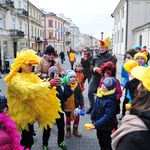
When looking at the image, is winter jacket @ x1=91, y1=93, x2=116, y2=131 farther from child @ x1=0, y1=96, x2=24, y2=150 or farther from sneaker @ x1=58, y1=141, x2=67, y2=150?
child @ x1=0, y1=96, x2=24, y2=150

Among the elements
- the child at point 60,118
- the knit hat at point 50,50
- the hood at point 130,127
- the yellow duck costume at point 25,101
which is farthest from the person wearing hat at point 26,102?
the hood at point 130,127

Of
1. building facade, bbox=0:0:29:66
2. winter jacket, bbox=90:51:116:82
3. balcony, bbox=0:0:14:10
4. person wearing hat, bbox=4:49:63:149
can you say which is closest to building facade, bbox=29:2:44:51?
building facade, bbox=0:0:29:66

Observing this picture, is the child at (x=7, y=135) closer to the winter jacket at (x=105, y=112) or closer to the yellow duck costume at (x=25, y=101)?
the yellow duck costume at (x=25, y=101)

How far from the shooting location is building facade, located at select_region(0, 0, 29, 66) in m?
29.2

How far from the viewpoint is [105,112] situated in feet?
9.78

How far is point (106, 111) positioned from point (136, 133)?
1823 millimetres

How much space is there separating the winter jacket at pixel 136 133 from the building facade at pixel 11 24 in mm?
27090

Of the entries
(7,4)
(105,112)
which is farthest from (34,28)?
(105,112)

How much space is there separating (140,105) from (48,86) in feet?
5.69

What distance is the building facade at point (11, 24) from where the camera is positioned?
96.0 ft

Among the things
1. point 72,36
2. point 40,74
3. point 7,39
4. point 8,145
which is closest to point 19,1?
point 7,39

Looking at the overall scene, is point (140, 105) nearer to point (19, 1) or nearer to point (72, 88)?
point (72, 88)

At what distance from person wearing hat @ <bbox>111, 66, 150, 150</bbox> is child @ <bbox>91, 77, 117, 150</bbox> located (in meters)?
1.63

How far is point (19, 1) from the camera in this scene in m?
35.7
